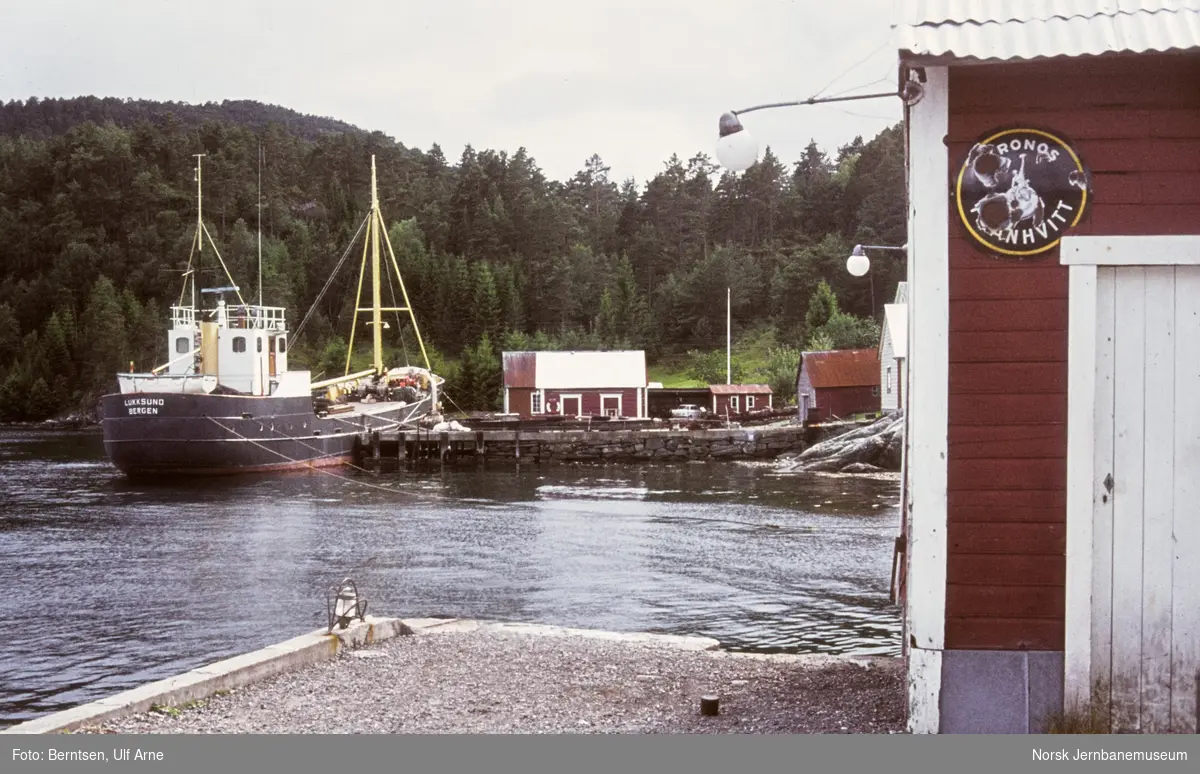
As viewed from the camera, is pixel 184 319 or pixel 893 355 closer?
pixel 893 355

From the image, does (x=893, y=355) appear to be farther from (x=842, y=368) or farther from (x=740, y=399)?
(x=740, y=399)

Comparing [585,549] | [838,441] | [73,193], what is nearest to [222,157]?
[73,193]

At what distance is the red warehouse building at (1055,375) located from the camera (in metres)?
6.21

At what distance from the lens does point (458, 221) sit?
12431 cm

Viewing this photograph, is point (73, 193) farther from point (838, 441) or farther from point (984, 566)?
point (984, 566)

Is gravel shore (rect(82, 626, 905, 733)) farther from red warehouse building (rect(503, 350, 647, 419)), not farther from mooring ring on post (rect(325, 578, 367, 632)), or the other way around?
red warehouse building (rect(503, 350, 647, 419))

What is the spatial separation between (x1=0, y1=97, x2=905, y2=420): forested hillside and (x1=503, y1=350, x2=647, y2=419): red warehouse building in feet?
42.1

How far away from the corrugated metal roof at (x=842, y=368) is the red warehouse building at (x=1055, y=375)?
177 feet

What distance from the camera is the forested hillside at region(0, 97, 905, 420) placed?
99.2 meters

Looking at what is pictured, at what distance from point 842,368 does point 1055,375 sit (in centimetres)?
5463

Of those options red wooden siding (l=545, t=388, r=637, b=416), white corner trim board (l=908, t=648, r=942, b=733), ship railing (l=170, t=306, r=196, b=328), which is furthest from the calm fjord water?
red wooden siding (l=545, t=388, r=637, b=416)

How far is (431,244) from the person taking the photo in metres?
120

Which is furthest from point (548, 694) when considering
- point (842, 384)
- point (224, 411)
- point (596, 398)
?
point (596, 398)

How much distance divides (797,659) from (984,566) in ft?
13.8
